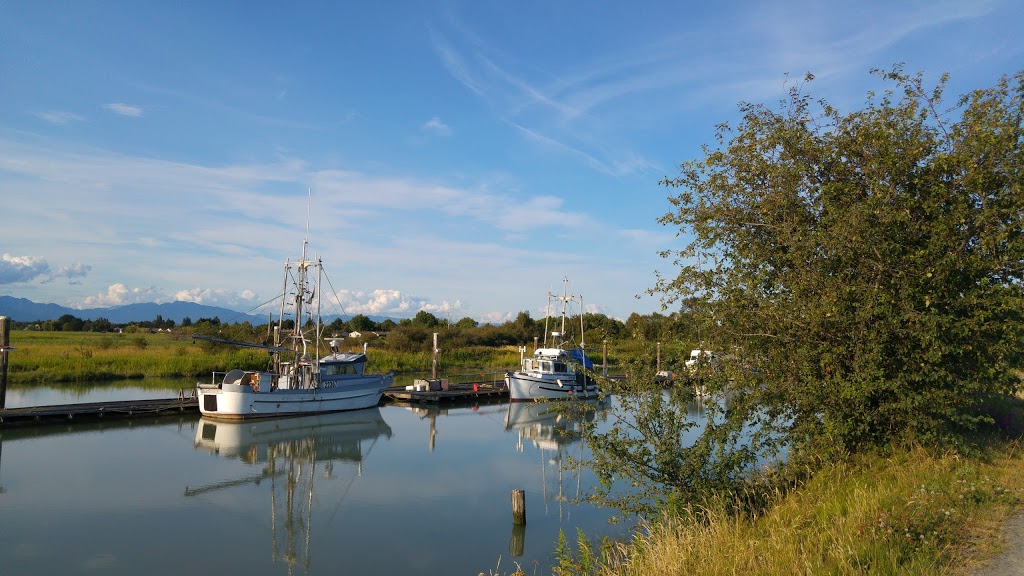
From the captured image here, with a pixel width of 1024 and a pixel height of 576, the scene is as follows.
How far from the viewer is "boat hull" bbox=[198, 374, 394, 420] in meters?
27.2

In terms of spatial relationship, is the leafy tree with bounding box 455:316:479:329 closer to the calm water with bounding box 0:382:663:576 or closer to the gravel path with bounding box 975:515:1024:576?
the calm water with bounding box 0:382:663:576

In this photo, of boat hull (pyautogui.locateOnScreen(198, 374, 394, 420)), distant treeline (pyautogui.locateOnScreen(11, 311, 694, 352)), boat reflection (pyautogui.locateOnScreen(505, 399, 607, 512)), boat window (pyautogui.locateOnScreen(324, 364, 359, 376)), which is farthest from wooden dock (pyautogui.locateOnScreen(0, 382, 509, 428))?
distant treeline (pyautogui.locateOnScreen(11, 311, 694, 352))

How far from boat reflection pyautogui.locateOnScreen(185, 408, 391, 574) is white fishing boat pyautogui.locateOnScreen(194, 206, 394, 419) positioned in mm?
412

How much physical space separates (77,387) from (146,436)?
14635mm

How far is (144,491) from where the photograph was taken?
1631cm

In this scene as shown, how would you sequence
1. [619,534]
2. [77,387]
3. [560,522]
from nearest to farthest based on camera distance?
1. [619,534]
2. [560,522]
3. [77,387]

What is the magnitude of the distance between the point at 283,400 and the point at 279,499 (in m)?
13.1

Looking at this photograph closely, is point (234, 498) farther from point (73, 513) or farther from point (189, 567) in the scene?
point (189, 567)

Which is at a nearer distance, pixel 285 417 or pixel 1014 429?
pixel 1014 429

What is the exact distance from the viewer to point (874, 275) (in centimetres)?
1020

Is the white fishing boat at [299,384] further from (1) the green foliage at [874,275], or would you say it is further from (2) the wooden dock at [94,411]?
(1) the green foliage at [874,275]

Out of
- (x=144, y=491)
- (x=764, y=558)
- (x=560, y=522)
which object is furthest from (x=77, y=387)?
(x=764, y=558)

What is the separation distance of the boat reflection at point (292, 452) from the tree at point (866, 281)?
25.4ft

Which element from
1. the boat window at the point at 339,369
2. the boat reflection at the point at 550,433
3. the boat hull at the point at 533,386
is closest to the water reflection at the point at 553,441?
the boat reflection at the point at 550,433
